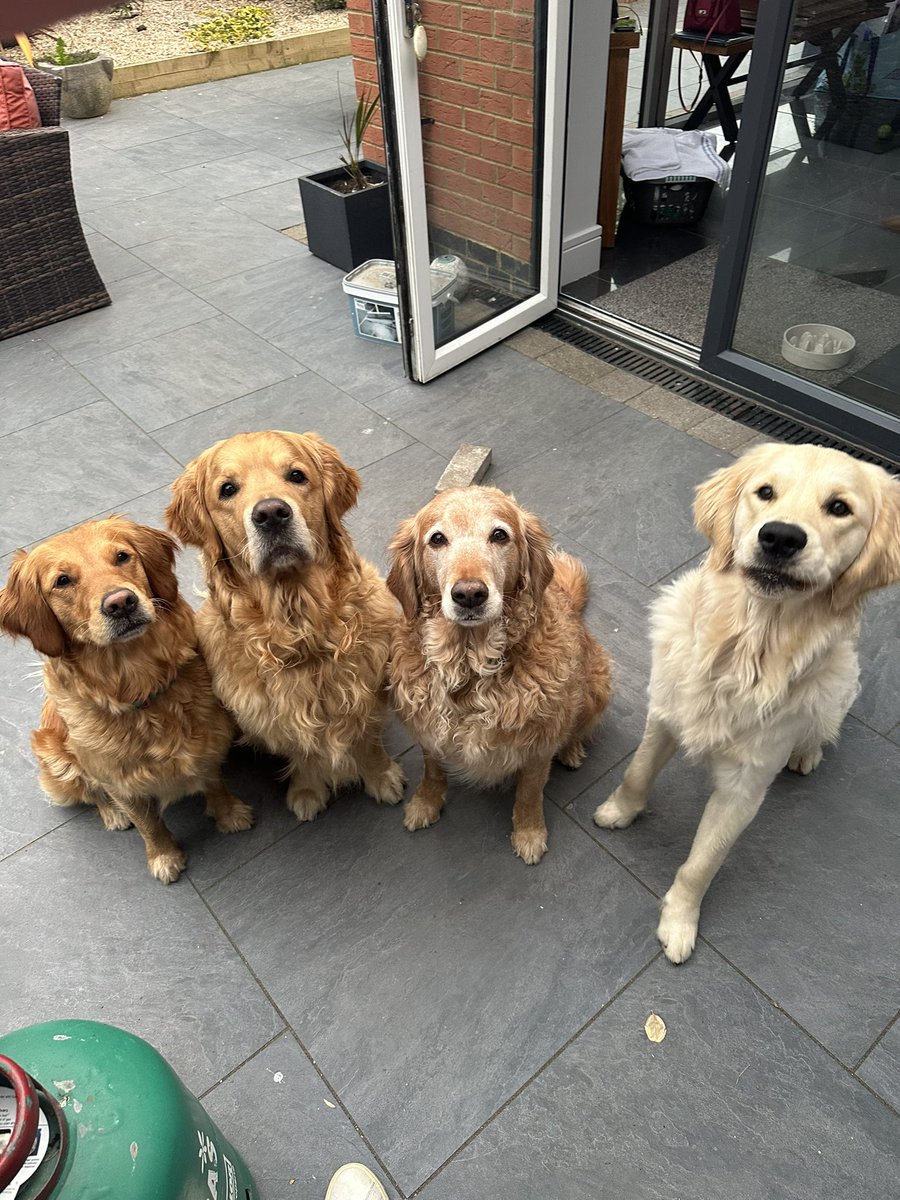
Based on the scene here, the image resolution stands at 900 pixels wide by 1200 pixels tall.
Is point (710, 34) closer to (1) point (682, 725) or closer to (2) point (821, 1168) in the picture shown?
(1) point (682, 725)

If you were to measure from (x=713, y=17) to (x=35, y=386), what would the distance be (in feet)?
16.4

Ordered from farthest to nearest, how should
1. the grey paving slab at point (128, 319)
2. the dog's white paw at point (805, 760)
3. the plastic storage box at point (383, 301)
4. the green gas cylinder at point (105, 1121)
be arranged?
the grey paving slab at point (128, 319), the plastic storage box at point (383, 301), the dog's white paw at point (805, 760), the green gas cylinder at point (105, 1121)

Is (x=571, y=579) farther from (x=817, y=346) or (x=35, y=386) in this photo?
(x=35, y=386)

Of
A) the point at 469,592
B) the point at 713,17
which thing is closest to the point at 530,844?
the point at 469,592

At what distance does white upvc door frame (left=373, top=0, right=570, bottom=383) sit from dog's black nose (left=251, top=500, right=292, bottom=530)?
2.35 m

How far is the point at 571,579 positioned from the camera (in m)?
2.48

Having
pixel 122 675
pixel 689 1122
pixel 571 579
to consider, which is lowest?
pixel 689 1122

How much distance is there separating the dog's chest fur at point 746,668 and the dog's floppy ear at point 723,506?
6 centimetres

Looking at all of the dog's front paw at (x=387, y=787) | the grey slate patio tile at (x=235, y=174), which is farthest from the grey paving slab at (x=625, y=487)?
the grey slate patio tile at (x=235, y=174)

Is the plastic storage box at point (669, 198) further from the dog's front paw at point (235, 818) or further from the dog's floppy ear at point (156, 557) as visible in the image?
the dog's front paw at point (235, 818)

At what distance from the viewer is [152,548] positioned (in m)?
2.05

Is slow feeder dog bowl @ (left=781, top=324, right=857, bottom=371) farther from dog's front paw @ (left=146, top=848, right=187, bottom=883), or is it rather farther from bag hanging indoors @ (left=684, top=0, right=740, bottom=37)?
dog's front paw @ (left=146, top=848, right=187, bottom=883)

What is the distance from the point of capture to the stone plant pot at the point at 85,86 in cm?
786

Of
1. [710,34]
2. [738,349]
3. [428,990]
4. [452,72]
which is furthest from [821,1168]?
[710,34]
